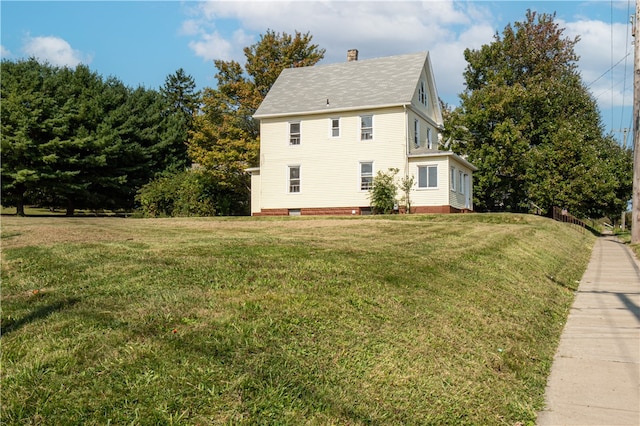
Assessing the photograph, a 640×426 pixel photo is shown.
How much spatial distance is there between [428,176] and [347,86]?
7.29 m

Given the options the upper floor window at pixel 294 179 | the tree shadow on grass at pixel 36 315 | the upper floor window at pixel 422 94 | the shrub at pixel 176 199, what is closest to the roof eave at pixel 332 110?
the upper floor window at pixel 294 179

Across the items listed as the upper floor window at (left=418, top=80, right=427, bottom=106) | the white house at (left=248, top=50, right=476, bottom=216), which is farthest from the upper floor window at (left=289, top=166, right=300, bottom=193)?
the upper floor window at (left=418, top=80, right=427, bottom=106)

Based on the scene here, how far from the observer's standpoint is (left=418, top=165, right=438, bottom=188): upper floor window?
90.5 ft

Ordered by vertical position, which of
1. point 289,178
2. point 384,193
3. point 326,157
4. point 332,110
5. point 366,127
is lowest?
point 384,193

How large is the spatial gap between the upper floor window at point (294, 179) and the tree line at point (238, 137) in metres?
6.12

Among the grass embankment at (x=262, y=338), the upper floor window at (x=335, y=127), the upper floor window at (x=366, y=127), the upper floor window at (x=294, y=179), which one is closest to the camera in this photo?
the grass embankment at (x=262, y=338)

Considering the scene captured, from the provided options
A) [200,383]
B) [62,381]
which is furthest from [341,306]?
[62,381]

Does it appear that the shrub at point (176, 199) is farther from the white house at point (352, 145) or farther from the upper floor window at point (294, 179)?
the upper floor window at point (294, 179)

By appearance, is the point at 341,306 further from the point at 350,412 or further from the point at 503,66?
the point at 503,66

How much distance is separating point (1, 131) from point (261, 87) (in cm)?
1778

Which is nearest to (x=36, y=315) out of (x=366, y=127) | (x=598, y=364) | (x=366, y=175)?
(x=598, y=364)

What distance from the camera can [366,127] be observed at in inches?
1147

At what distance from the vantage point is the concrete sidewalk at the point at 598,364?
501 cm

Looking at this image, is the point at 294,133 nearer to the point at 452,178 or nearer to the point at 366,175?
the point at 366,175
